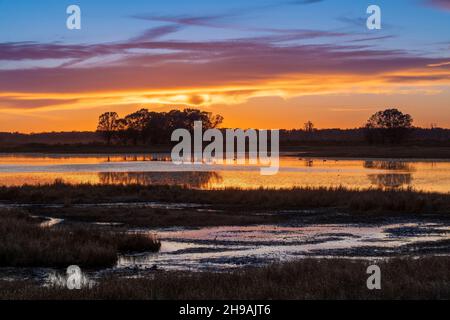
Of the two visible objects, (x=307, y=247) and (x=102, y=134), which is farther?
(x=102, y=134)

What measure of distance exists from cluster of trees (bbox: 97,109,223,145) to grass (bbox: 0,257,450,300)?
156 meters

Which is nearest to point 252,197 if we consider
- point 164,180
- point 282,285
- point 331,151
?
point 164,180

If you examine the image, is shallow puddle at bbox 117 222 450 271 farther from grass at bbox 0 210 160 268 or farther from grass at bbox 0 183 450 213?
grass at bbox 0 183 450 213

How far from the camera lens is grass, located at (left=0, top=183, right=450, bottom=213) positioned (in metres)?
35.8

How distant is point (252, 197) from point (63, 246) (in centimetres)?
2074

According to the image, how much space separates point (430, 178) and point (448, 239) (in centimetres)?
3722

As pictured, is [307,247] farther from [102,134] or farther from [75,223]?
[102,134]

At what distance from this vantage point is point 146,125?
171375 mm

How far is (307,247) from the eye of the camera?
2300 cm

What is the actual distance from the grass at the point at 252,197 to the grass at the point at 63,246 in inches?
607

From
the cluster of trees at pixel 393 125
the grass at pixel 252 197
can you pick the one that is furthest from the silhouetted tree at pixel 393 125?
the grass at pixel 252 197

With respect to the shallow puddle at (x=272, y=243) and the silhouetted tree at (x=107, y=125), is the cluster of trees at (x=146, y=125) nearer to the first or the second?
the silhouetted tree at (x=107, y=125)
